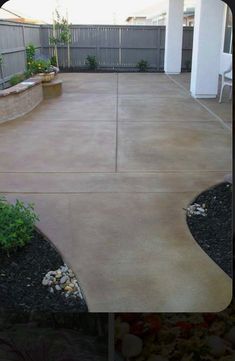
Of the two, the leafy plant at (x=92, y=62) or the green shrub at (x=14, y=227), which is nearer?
the green shrub at (x=14, y=227)

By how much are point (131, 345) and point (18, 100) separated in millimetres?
5999

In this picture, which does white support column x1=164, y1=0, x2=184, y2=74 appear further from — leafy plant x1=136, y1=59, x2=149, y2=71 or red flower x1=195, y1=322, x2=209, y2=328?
red flower x1=195, y1=322, x2=209, y2=328

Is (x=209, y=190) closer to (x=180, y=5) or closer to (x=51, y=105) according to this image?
(x=51, y=105)

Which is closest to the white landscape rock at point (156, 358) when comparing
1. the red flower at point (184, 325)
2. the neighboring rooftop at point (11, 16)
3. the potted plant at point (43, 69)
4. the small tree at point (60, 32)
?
the red flower at point (184, 325)

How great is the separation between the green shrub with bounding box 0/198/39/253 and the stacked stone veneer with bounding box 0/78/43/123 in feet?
14.0

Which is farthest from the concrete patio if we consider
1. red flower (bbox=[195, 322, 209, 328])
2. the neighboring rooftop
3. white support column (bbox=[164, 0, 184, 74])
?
white support column (bbox=[164, 0, 184, 74])

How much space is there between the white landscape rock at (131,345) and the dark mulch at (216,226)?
869 millimetres

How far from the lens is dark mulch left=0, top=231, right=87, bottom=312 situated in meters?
2.20

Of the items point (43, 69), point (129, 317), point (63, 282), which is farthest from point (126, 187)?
point (43, 69)

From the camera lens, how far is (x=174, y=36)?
1374cm

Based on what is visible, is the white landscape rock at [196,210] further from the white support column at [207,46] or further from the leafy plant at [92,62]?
the leafy plant at [92,62]

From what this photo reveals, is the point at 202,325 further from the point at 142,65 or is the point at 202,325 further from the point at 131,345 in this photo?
the point at 142,65

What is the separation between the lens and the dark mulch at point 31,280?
7.20ft

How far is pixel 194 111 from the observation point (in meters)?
7.61
